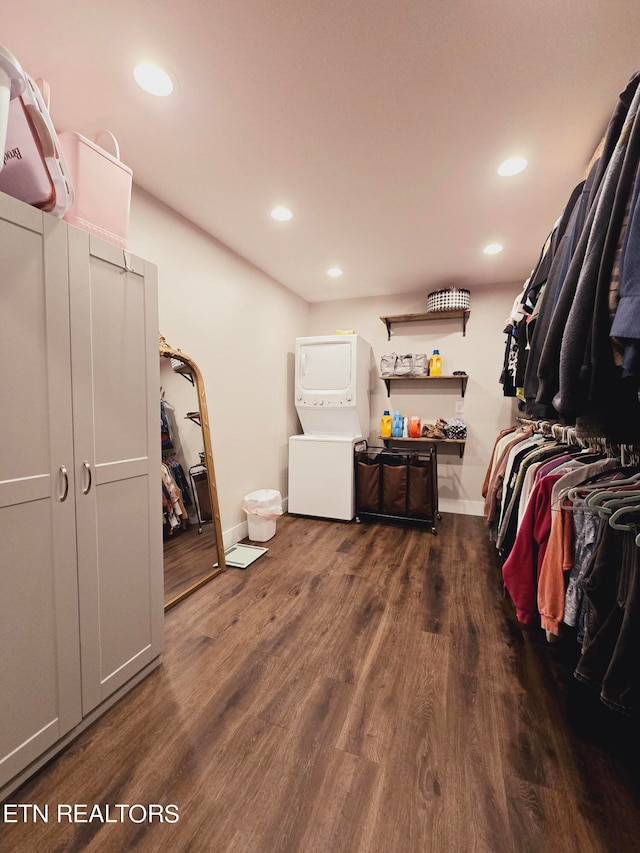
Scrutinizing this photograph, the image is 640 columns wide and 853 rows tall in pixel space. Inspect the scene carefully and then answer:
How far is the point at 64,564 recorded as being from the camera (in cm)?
121

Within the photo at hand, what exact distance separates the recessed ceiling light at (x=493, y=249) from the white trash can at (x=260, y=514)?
2771 mm

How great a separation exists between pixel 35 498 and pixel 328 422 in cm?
284

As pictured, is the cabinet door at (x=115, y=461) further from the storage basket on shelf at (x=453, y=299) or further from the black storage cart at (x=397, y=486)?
the storage basket on shelf at (x=453, y=299)

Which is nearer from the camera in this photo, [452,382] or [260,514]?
[260,514]

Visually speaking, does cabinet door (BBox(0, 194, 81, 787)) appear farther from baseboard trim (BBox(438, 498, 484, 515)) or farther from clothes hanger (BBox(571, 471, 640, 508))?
baseboard trim (BBox(438, 498, 484, 515))

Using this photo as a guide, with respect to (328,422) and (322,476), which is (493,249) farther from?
(322,476)

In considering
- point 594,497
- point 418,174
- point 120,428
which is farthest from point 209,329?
point 594,497

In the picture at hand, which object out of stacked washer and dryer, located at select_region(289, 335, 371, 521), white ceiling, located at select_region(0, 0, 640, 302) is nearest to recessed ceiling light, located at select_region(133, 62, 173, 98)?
white ceiling, located at select_region(0, 0, 640, 302)

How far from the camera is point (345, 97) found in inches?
57.4

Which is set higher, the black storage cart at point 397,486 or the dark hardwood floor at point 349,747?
the black storage cart at point 397,486

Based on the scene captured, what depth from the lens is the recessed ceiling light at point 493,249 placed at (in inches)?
111

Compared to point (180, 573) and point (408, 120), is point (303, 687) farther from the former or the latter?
point (408, 120)

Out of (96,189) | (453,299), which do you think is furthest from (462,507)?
(96,189)

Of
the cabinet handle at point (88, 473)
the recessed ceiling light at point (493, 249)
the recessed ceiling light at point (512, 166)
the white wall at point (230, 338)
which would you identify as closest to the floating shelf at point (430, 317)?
the recessed ceiling light at point (493, 249)
